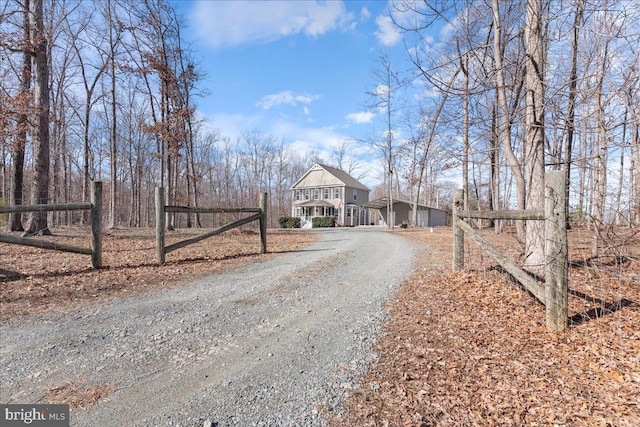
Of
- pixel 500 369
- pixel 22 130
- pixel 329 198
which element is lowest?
pixel 500 369

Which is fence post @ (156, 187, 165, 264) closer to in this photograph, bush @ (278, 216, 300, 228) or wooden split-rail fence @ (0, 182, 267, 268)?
wooden split-rail fence @ (0, 182, 267, 268)

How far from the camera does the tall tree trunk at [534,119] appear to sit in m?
4.82

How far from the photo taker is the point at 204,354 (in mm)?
2832

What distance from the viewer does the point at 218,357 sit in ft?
9.12

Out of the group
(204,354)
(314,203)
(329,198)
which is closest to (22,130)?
(204,354)

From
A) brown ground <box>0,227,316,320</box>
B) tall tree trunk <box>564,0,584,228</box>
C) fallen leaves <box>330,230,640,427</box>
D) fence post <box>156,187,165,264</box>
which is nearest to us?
fallen leaves <box>330,230,640,427</box>

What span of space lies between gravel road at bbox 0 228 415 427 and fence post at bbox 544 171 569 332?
1.81 meters

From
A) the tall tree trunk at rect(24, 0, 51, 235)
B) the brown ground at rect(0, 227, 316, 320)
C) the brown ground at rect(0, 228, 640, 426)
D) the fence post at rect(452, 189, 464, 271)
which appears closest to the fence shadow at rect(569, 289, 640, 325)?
the brown ground at rect(0, 228, 640, 426)

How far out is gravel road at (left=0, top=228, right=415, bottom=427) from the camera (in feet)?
6.87

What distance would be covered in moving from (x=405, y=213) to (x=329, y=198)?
30.4ft

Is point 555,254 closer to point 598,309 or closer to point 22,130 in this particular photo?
point 598,309

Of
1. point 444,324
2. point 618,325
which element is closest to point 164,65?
point 444,324

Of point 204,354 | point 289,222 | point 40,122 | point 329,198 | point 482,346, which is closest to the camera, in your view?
point 204,354

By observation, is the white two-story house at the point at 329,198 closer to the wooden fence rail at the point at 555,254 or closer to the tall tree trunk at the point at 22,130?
the tall tree trunk at the point at 22,130
